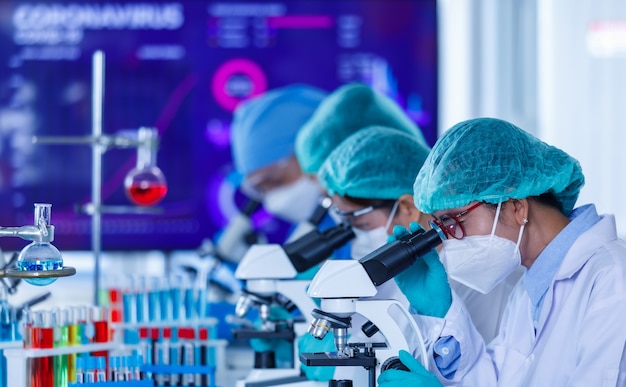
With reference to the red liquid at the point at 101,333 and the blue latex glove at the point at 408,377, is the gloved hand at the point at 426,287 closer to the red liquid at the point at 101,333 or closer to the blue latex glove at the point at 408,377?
the blue latex glove at the point at 408,377

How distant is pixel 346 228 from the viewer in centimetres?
240

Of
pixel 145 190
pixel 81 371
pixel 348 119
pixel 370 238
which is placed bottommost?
pixel 81 371

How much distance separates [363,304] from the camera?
178cm

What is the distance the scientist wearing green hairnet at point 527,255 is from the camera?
1837 millimetres

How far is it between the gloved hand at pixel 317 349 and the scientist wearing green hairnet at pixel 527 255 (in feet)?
0.93

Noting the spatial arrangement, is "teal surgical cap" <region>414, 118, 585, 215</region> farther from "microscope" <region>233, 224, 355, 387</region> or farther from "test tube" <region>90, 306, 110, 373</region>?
"test tube" <region>90, 306, 110, 373</region>

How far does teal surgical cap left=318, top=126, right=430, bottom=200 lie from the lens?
2.35 m

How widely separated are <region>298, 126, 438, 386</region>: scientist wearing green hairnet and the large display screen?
1.86m

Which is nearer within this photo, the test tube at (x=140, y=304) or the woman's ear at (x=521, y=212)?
the woman's ear at (x=521, y=212)

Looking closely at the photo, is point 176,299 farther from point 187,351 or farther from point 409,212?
point 409,212

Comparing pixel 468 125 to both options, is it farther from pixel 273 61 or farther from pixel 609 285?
pixel 273 61

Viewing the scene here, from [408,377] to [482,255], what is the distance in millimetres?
348

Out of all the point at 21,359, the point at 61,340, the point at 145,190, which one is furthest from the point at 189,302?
the point at 21,359

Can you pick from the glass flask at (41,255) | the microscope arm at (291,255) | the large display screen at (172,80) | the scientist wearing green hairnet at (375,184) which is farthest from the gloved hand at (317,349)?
the large display screen at (172,80)
